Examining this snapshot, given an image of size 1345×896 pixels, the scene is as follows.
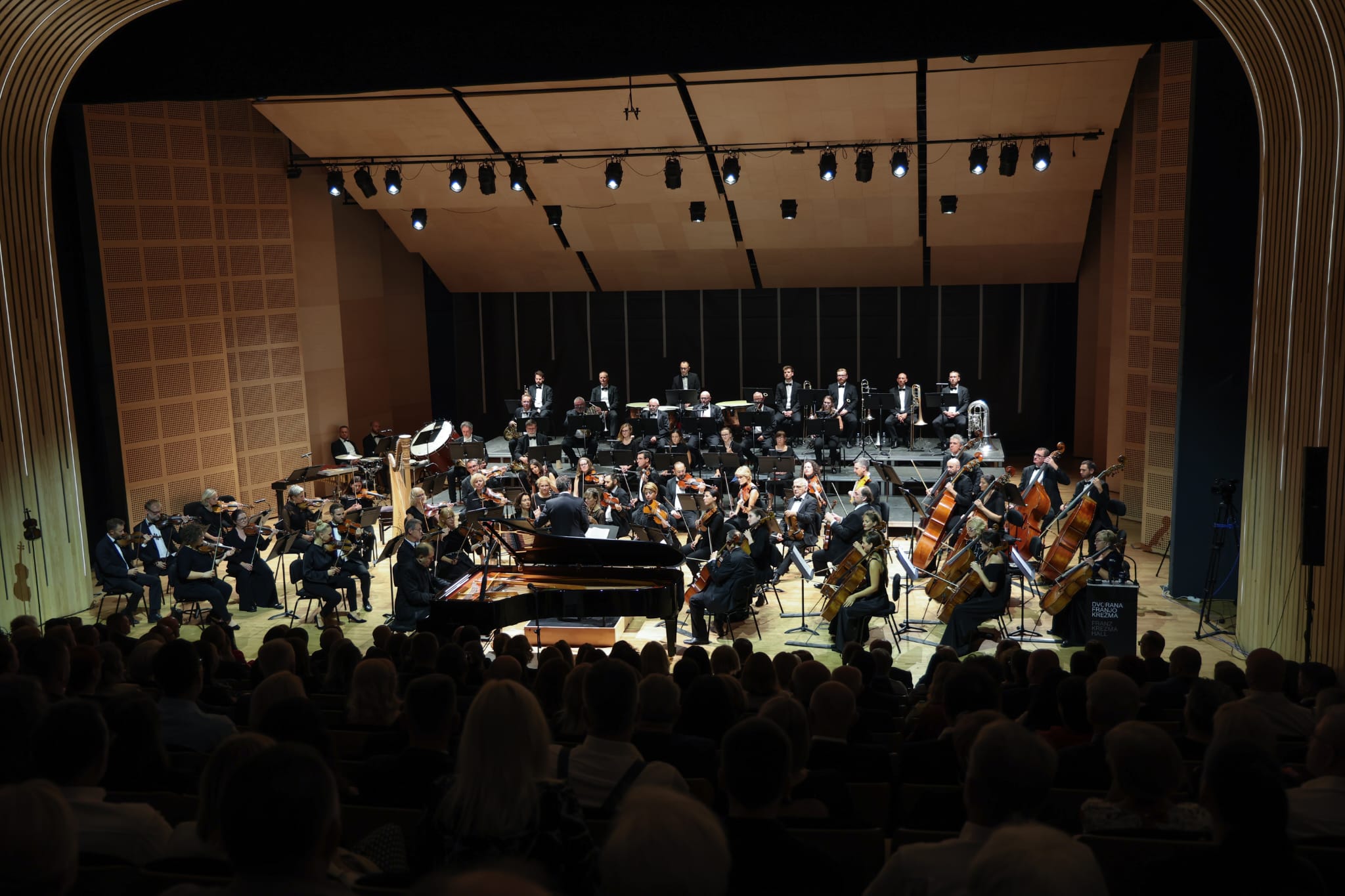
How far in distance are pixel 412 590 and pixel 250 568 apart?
247 centimetres

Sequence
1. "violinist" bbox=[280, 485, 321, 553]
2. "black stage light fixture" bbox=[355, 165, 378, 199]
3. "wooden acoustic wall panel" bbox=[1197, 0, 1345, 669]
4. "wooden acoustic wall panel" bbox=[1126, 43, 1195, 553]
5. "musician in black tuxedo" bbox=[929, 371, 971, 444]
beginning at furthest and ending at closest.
Result: "musician in black tuxedo" bbox=[929, 371, 971, 444]
"black stage light fixture" bbox=[355, 165, 378, 199]
"wooden acoustic wall panel" bbox=[1126, 43, 1195, 553]
"violinist" bbox=[280, 485, 321, 553]
"wooden acoustic wall panel" bbox=[1197, 0, 1345, 669]

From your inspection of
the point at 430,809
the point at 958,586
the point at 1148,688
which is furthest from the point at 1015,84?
the point at 430,809

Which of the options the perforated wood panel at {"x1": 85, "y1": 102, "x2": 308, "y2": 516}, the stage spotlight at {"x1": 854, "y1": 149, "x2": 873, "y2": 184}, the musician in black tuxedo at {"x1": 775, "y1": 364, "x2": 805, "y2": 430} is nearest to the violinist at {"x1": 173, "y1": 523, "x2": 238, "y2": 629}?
the perforated wood panel at {"x1": 85, "y1": 102, "x2": 308, "y2": 516}

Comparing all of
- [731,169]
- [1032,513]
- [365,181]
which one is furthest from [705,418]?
[365,181]

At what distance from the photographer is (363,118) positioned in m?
15.4

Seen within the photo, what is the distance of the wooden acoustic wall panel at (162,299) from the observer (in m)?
14.0

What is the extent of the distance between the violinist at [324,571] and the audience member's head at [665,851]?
985cm

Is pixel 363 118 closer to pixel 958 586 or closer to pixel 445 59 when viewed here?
pixel 445 59

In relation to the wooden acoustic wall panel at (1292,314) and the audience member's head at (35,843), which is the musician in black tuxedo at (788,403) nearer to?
the wooden acoustic wall panel at (1292,314)

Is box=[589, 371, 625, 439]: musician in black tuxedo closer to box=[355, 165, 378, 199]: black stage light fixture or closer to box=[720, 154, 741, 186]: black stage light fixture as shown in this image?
box=[720, 154, 741, 186]: black stage light fixture

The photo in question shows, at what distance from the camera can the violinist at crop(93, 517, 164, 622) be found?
37.0ft

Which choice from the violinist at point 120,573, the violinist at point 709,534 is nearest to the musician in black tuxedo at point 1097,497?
the violinist at point 709,534

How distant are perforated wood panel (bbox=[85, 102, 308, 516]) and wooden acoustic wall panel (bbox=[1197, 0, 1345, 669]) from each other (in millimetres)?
12282

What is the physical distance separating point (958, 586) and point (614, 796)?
7105 millimetres
